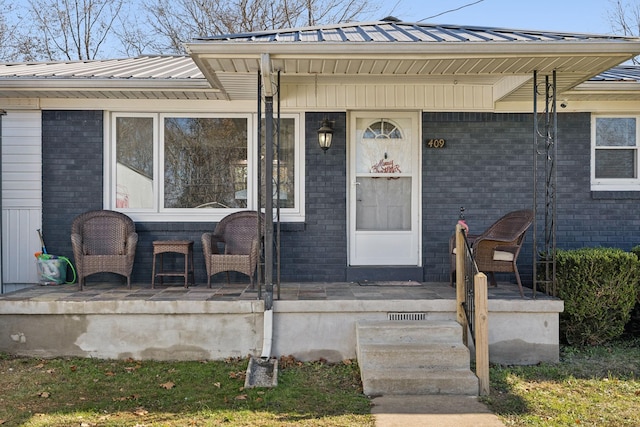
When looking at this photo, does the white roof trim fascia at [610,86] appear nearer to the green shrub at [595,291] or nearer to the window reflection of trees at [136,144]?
the green shrub at [595,291]

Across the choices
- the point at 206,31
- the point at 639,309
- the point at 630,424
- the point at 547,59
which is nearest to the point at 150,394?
the point at 630,424

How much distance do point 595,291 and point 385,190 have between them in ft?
8.36

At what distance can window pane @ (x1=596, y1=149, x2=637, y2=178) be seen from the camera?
6723mm

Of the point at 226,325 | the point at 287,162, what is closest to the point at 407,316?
the point at 226,325

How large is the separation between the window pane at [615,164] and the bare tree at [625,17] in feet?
44.0

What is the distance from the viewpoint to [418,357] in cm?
443

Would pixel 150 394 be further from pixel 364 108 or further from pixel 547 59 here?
pixel 547 59

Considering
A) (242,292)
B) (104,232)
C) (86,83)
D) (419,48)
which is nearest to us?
(419,48)

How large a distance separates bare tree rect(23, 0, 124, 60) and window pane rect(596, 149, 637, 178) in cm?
1531

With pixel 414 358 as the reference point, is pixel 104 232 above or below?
above

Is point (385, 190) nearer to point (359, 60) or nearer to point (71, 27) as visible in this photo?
point (359, 60)

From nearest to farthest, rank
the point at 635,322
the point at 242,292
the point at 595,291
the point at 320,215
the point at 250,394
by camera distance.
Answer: the point at 250,394, the point at 595,291, the point at 242,292, the point at 635,322, the point at 320,215

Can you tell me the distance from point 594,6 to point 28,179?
59.5 ft

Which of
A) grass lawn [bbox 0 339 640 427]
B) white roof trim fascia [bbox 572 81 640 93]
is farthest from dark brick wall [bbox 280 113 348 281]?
white roof trim fascia [bbox 572 81 640 93]
